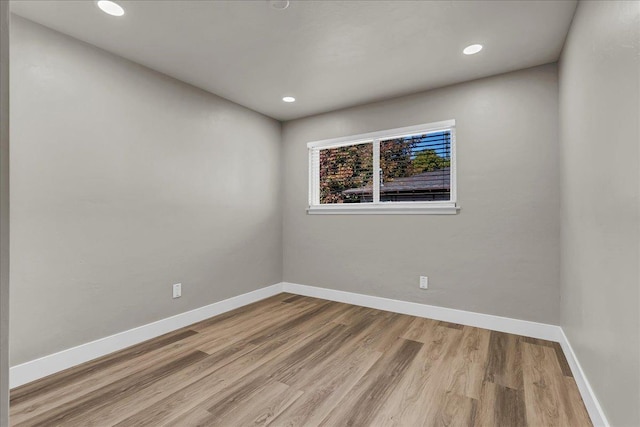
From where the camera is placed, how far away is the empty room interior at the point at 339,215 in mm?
1667

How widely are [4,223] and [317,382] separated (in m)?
1.94

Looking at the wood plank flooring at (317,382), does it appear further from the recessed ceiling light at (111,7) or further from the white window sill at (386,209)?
the recessed ceiling light at (111,7)

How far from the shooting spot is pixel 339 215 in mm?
3791

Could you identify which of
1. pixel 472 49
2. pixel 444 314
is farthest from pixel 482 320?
pixel 472 49

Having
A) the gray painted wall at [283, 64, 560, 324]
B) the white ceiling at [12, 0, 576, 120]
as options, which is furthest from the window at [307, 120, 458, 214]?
the white ceiling at [12, 0, 576, 120]

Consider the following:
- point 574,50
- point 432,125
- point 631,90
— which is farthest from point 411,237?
point 631,90

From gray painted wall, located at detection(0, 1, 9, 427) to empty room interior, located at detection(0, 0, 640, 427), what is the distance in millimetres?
1396

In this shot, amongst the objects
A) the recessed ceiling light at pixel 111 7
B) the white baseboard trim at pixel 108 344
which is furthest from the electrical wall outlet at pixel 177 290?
the recessed ceiling light at pixel 111 7

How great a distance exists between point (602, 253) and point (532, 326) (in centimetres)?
154

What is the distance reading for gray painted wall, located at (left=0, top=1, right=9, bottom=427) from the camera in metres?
0.48

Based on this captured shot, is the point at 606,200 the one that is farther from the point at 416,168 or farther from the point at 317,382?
the point at 416,168

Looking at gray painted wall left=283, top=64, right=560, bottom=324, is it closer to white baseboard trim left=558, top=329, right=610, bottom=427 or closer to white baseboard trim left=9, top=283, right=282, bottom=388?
white baseboard trim left=558, top=329, right=610, bottom=427

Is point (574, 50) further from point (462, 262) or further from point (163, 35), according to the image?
point (163, 35)

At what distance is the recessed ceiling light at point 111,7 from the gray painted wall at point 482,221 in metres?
2.39
